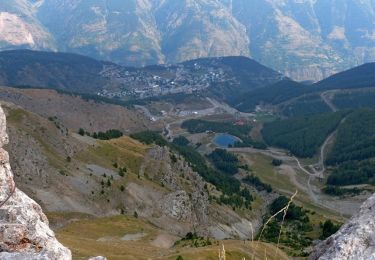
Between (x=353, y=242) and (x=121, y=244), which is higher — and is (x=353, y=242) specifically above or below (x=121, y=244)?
above

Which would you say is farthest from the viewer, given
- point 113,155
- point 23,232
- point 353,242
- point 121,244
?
point 113,155

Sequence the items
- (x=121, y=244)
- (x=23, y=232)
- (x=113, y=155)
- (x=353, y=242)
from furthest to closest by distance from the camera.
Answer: (x=113, y=155), (x=121, y=244), (x=23, y=232), (x=353, y=242)

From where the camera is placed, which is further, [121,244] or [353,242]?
[121,244]

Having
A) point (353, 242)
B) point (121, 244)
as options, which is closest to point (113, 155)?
point (121, 244)

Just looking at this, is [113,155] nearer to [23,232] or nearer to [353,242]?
[23,232]

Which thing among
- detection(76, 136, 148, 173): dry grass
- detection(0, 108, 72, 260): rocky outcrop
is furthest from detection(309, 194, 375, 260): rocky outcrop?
detection(76, 136, 148, 173): dry grass

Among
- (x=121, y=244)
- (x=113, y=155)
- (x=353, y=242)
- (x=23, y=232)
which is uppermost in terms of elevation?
(x=353, y=242)

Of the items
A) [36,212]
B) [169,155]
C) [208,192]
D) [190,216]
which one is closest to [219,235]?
[190,216]

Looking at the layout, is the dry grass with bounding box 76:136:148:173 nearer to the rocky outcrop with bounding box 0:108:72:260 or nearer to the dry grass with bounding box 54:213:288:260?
the dry grass with bounding box 54:213:288:260
